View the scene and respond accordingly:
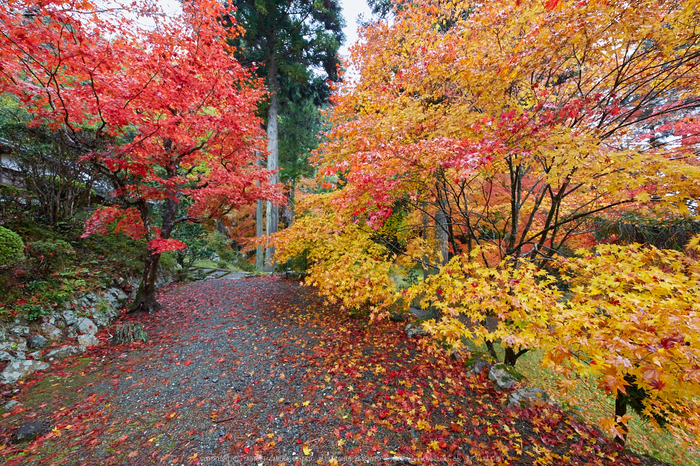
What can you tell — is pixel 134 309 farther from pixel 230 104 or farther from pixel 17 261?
pixel 230 104

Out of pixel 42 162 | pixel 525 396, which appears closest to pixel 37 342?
pixel 42 162

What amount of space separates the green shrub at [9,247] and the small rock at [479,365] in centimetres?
756

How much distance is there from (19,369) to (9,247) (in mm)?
1894

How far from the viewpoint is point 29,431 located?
102 inches

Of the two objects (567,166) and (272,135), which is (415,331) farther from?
(272,135)

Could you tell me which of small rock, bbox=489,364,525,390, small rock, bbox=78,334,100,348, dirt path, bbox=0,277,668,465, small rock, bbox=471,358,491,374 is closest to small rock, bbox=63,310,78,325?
small rock, bbox=78,334,100,348

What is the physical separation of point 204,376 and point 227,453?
156cm

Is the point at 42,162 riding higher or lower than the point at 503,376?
higher

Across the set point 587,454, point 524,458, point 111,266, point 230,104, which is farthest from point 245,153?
point 587,454

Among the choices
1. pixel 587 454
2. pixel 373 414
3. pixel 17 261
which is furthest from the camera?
pixel 17 261

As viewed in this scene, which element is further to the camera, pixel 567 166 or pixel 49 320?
pixel 49 320

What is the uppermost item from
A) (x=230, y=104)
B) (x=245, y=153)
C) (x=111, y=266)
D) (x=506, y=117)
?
(x=230, y=104)

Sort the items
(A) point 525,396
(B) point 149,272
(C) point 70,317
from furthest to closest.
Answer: (B) point 149,272, (C) point 70,317, (A) point 525,396

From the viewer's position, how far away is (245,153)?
6.00 m
